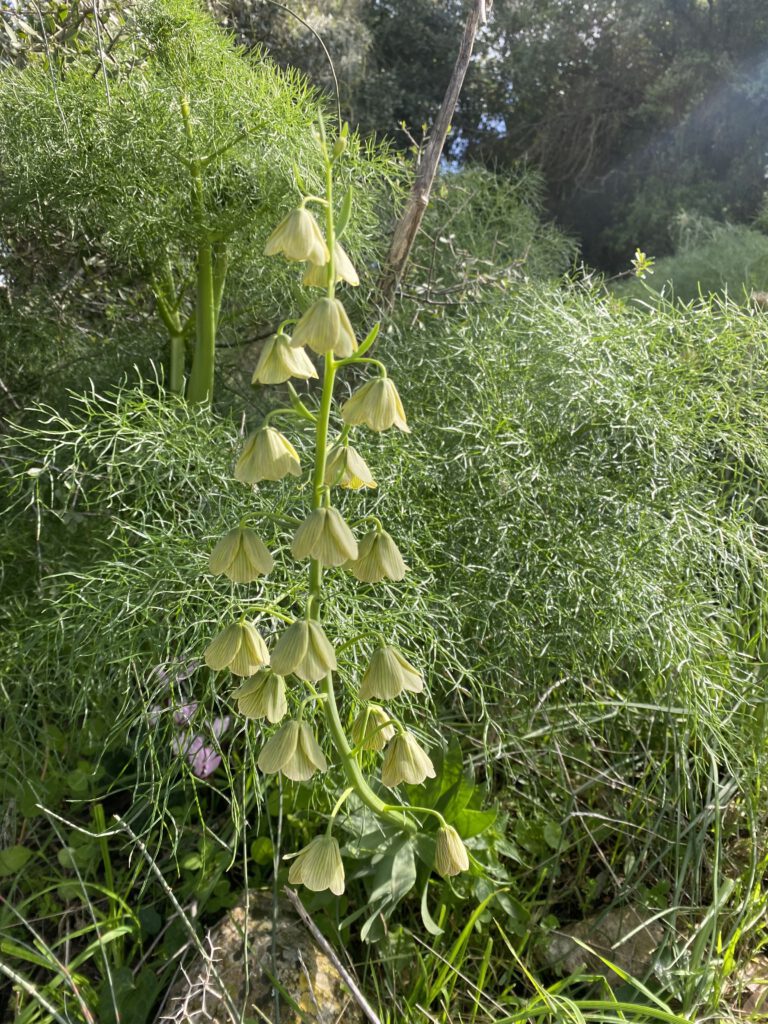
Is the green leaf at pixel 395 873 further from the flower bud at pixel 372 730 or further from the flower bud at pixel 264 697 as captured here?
the flower bud at pixel 264 697

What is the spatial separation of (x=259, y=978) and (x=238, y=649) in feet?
1.52

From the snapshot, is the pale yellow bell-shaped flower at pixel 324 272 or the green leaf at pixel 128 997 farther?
the green leaf at pixel 128 997

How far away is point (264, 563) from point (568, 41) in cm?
361

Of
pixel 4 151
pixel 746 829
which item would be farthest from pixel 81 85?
pixel 746 829

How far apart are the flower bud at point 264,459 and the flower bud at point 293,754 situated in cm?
22

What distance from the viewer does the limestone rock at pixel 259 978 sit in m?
0.86

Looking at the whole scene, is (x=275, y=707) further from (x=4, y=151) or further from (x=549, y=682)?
(x=4, y=151)

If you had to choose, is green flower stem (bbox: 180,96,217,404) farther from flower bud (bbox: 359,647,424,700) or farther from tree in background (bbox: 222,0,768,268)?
tree in background (bbox: 222,0,768,268)

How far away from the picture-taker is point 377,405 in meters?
0.65

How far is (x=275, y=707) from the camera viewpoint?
0.69 m

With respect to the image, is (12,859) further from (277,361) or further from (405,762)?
(277,361)

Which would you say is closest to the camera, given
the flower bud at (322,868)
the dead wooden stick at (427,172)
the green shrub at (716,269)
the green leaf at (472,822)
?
the flower bud at (322,868)

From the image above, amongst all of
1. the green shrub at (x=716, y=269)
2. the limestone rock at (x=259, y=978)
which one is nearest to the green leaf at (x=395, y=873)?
the limestone rock at (x=259, y=978)

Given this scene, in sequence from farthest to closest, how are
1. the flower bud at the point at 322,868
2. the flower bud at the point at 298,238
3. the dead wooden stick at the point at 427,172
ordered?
the dead wooden stick at the point at 427,172
the flower bud at the point at 322,868
the flower bud at the point at 298,238
